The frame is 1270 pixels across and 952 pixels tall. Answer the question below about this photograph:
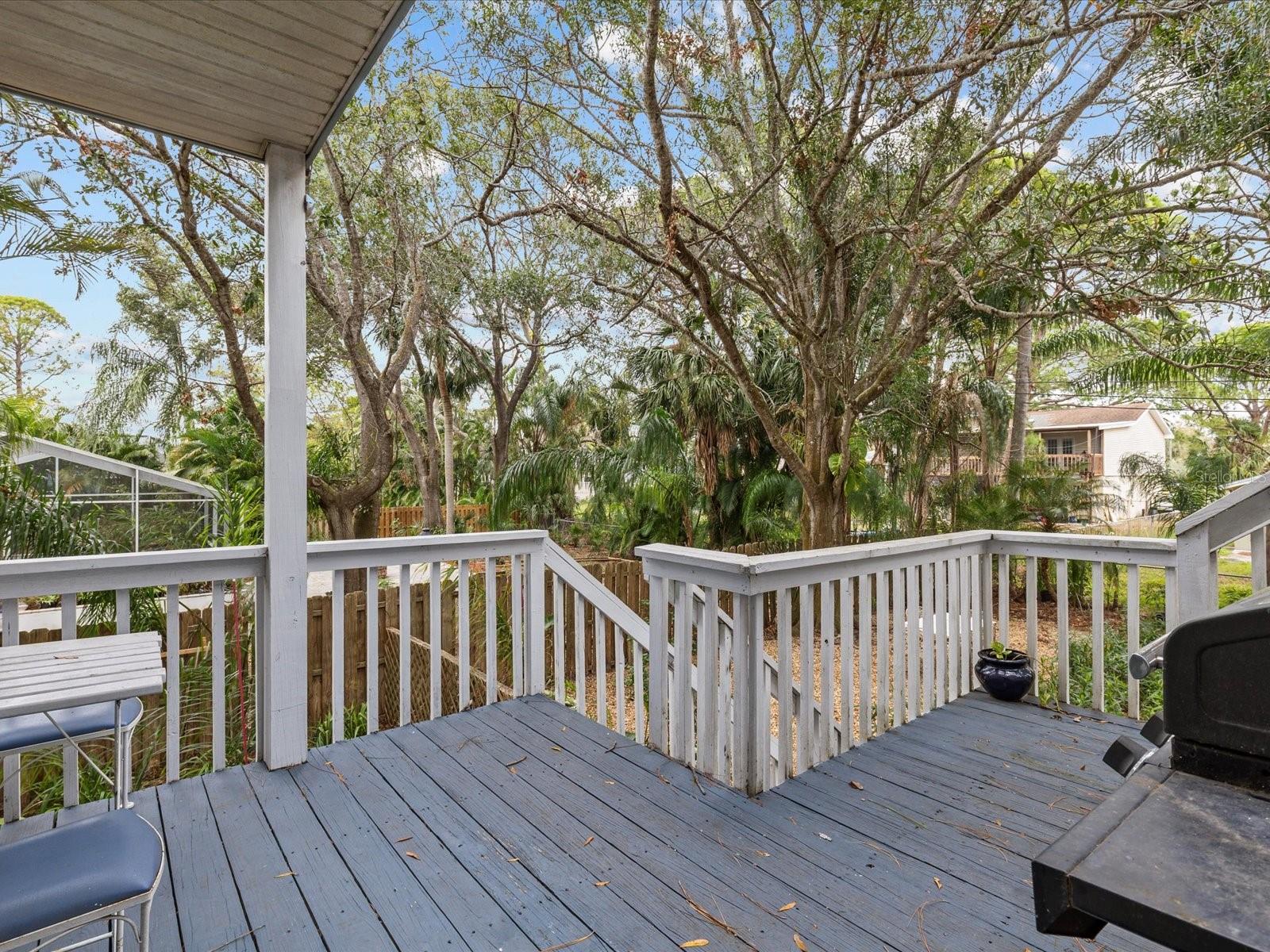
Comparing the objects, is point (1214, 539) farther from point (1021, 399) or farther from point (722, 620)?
point (1021, 399)

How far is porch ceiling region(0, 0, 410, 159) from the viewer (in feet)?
5.61

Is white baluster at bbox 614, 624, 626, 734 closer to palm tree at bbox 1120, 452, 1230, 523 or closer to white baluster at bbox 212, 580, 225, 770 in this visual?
white baluster at bbox 212, 580, 225, 770

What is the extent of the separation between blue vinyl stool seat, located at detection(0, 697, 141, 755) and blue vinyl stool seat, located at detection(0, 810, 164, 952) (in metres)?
0.51

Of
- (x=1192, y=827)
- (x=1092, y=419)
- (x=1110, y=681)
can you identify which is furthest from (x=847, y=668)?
(x=1092, y=419)

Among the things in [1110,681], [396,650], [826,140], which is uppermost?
[826,140]

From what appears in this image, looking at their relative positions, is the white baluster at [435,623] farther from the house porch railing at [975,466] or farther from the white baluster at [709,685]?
the house porch railing at [975,466]

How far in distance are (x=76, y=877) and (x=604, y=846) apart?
4.39 ft

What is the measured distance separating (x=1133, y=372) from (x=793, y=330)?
4.19 meters

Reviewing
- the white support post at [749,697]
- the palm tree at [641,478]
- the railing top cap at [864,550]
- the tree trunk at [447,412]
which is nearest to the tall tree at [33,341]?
the tree trunk at [447,412]

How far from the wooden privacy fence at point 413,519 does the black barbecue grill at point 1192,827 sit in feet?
40.5

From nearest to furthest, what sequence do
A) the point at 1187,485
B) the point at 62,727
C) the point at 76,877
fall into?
the point at 76,877 → the point at 62,727 → the point at 1187,485

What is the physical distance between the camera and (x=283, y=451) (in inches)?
96.1

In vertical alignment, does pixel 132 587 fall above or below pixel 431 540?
below

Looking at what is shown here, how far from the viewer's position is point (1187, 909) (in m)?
0.67
